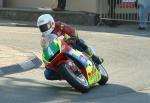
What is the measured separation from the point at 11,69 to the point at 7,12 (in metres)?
11.4

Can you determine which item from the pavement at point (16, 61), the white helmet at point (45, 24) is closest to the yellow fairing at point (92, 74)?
the white helmet at point (45, 24)

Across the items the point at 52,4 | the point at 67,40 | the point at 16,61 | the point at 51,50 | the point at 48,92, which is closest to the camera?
the point at 51,50

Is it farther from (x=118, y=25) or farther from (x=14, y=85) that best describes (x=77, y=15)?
(x=14, y=85)

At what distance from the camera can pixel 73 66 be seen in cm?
952

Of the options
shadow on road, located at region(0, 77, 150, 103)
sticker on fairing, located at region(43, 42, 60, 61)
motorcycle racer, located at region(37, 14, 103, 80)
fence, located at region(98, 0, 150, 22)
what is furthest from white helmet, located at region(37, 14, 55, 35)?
fence, located at region(98, 0, 150, 22)

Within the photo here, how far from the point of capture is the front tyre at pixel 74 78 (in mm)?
9336

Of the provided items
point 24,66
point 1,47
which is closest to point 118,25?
point 1,47

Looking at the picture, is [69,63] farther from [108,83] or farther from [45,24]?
[108,83]

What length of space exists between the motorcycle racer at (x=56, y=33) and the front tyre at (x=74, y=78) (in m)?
0.37

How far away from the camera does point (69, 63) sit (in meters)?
9.45

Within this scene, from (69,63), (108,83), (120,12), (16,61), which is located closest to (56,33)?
(69,63)

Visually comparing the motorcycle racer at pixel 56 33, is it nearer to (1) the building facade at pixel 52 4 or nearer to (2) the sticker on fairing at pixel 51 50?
(2) the sticker on fairing at pixel 51 50

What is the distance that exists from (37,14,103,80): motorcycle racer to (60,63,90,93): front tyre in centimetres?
37

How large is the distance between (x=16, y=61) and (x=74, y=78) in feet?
10.0
